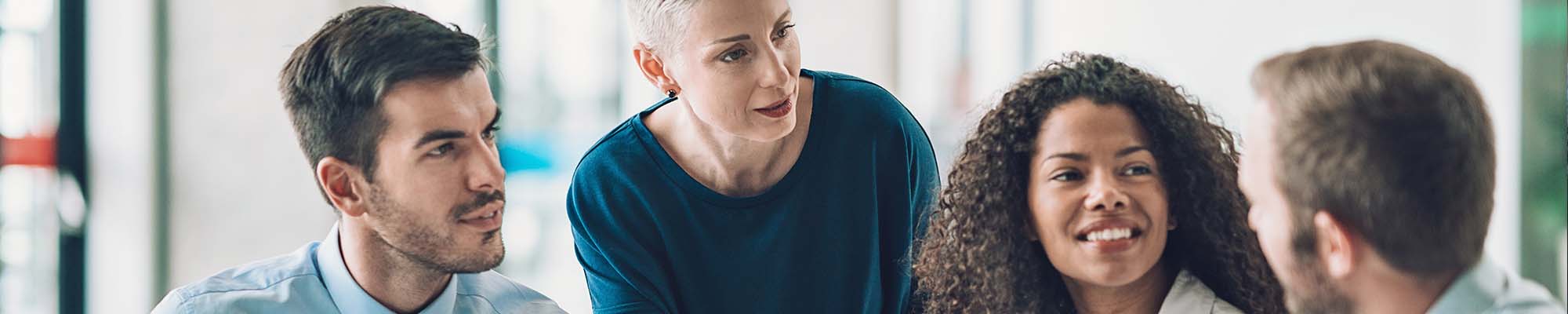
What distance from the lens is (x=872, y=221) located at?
2143 millimetres

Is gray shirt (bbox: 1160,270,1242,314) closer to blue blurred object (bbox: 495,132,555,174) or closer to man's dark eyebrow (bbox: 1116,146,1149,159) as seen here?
man's dark eyebrow (bbox: 1116,146,1149,159)

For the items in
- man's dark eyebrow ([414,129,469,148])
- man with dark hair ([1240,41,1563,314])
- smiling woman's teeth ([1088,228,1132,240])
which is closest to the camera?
man with dark hair ([1240,41,1563,314])

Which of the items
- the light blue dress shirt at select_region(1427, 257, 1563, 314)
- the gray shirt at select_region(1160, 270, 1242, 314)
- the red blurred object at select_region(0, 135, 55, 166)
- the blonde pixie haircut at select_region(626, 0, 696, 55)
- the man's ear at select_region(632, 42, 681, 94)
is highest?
the blonde pixie haircut at select_region(626, 0, 696, 55)

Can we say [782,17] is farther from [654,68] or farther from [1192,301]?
[1192,301]

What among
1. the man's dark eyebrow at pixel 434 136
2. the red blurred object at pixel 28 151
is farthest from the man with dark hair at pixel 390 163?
the red blurred object at pixel 28 151

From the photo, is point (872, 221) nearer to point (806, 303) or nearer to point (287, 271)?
point (806, 303)

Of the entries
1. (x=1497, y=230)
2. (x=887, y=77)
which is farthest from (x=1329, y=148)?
(x=887, y=77)

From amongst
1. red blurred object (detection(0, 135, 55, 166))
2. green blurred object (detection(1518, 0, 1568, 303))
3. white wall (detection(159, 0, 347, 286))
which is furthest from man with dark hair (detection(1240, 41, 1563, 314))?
white wall (detection(159, 0, 347, 286))

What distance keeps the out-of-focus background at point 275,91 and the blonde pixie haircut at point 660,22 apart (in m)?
1.26

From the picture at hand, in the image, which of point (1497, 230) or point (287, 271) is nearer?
point (287, 271)

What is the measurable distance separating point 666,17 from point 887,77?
4.34 metres

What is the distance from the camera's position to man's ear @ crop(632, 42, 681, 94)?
207 cm

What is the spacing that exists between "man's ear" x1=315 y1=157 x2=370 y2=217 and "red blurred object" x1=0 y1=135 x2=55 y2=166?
9.40ft

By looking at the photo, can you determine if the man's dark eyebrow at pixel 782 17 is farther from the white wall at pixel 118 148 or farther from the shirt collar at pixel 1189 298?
the white wall at pixel 118 148
